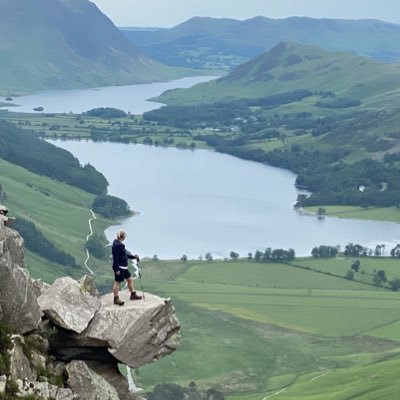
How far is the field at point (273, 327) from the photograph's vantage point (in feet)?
248

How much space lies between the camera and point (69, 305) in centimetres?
2198

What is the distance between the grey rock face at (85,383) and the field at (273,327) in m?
47.6

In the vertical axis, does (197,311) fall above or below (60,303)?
below

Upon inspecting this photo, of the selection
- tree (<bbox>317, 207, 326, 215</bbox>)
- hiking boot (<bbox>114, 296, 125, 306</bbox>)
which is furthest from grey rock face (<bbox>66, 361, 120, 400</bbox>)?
tree (<bbox>317, 207, 326, 215</bbox>)

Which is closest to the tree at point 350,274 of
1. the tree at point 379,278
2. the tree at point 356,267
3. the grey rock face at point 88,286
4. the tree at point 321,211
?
the tree at point 356,267

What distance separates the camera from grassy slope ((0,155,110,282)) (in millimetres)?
121438

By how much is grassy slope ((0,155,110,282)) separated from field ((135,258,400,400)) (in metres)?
14.6

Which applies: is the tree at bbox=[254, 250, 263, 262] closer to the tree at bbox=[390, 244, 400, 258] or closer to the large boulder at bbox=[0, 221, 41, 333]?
the tree at bbox=[390, 244, 400, 258]

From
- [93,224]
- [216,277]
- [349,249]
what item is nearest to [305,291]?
[216,277]

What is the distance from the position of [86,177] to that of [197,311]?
91372 mm

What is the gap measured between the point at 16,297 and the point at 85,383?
2.53m

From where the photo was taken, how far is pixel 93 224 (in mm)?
153250

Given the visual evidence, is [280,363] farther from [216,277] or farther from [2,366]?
[2,366]

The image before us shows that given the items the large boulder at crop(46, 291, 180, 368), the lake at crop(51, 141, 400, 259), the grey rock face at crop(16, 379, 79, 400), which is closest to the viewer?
the grey rock face at crop(16, 379, 79, 400)
